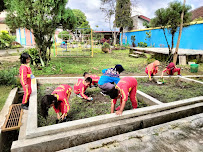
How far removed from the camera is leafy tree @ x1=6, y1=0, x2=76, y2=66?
6375 millimetres

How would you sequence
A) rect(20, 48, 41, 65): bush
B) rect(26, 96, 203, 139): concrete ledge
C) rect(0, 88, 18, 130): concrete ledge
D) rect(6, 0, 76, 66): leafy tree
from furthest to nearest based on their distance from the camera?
rect(20, 48, 41, 65): bush, rect(6, 0, 76, 66): leafy tree, rect(0, 88, 18, 130): concrete ledge, rect(26, 96, 203, 139): concrete ledge

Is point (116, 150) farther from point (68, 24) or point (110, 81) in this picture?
point (68, 24)

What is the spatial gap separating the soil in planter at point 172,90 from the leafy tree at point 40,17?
512 centimetres

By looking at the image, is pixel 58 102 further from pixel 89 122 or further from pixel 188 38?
pixel 188 38

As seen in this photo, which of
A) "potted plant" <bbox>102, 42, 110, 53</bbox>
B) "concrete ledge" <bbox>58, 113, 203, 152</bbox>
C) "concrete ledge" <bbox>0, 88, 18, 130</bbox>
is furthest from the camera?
"potted plant" <bbox>102, 42, 110, 53</bbox>

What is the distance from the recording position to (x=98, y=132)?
241 centimetres

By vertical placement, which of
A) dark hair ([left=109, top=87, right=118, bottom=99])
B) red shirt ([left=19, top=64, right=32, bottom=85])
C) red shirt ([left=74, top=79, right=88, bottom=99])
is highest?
red shirt ([left=19, top=64, right=32, bottom=85])

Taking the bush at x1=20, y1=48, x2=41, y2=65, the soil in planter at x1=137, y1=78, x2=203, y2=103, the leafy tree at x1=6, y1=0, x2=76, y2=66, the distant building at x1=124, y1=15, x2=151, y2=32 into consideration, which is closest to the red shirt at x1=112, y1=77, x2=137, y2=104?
the soil in planter at x1=137, y1=78, x2=203, y2=103

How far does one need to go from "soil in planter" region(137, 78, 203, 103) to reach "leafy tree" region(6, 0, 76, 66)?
5124mm

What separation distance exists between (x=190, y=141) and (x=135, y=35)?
812 inches

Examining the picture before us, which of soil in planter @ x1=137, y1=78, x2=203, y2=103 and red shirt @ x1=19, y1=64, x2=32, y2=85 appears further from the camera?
soil in planter @ x1=137, y1=78, x2=203, y2=103

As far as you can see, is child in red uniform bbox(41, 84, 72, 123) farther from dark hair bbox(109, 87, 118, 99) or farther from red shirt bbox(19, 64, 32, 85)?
red shirt bbox(19, 64, 32, 85)

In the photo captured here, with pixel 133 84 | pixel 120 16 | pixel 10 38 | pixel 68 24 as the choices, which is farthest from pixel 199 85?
pixel 10 38

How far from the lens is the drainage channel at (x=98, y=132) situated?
207 cm
